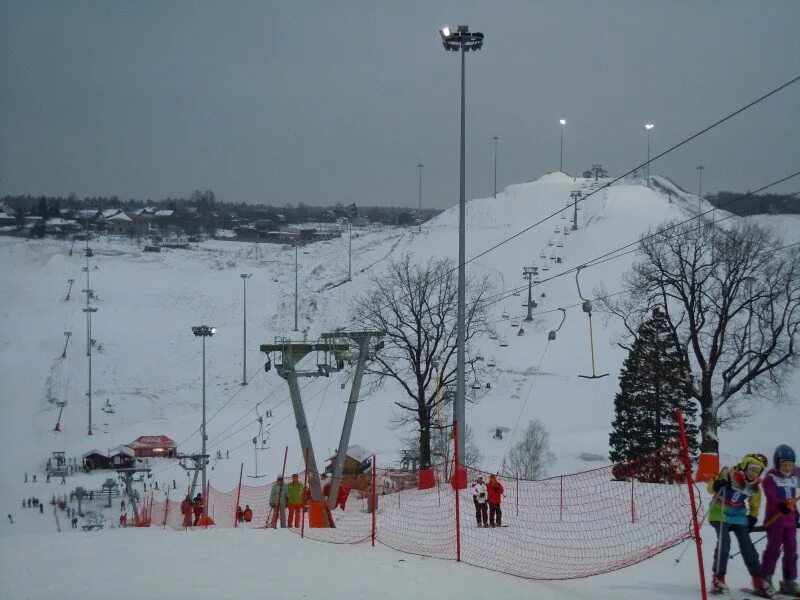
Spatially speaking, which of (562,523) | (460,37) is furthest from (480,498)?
(460,37)

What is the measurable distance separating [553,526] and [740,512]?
5.41 meters

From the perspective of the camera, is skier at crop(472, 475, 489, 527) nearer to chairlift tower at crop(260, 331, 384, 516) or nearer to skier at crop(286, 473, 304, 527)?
skier at crop(286, 473, 304, 527)

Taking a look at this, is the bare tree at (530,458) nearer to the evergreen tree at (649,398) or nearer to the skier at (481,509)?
the evergreen tree at (649,398)

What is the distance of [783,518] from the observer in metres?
7.30

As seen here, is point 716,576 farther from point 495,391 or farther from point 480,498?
point 495,391

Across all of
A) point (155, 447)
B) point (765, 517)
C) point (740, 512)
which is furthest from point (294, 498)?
point (155, 447)

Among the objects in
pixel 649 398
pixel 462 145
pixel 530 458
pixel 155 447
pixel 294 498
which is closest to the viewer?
pixel 294 498

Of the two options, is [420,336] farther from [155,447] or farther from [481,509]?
[155,447]

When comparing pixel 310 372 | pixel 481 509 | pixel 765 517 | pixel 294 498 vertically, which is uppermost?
pixel 310 372

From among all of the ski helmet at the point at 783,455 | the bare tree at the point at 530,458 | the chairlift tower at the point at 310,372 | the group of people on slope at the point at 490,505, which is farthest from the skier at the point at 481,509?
the bare tree at the point at 530,458

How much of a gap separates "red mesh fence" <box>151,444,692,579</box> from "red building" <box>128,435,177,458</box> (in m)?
26.9

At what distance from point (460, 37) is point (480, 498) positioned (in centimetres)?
1290

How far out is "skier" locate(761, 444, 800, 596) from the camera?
7275 mm

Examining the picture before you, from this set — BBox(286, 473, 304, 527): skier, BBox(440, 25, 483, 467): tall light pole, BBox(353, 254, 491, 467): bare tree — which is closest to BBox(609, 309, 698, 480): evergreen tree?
BBox(353, 254, 491, 467): bare tree
